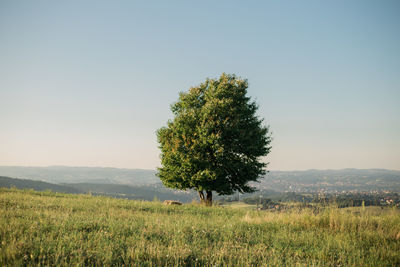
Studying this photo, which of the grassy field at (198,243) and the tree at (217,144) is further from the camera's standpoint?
the tree at (217,144)

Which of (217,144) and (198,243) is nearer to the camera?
(198,243)

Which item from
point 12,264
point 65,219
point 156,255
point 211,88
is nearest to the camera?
point 12,264

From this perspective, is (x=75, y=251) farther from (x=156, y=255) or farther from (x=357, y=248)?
(x=357, y=248)

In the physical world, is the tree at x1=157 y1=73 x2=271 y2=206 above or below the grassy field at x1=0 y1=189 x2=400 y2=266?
above

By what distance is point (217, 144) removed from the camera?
22.3 metres

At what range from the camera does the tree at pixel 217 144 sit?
2328 centimetres

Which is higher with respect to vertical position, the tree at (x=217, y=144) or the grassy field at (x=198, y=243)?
the tree at (x=217, y=144)

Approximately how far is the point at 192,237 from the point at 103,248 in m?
3.11

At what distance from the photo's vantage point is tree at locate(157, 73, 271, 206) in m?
23.3

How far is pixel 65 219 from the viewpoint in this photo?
9.38 metres

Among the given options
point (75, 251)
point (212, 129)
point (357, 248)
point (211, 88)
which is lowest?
point (357, 248)

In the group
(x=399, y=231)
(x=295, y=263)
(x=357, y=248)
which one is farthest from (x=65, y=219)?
(x=399, y=231)

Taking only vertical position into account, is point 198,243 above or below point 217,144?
below

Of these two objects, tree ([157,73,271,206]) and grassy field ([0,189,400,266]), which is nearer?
grassy field ([0,189,400,266])
